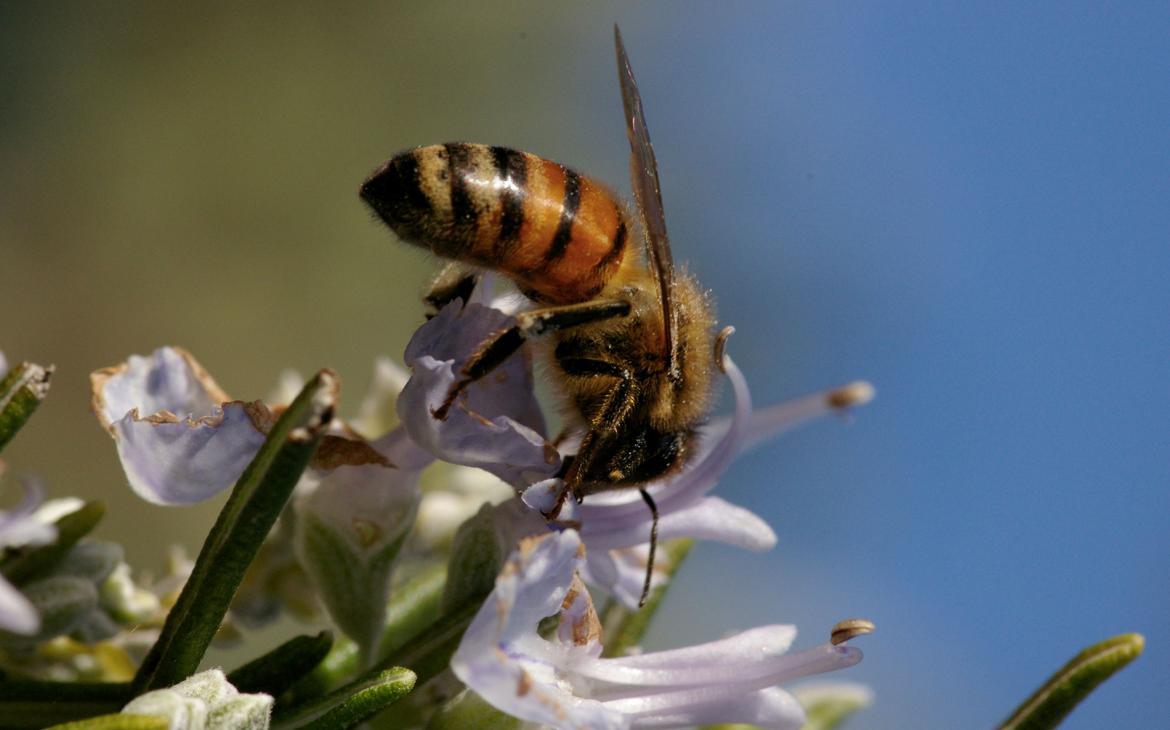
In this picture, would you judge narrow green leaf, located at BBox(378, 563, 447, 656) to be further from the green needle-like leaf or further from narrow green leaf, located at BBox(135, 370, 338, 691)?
the green needle-like leaf

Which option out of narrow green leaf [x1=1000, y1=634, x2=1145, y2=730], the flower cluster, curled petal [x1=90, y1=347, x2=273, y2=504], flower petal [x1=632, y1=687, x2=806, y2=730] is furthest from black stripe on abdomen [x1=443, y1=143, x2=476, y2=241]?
narrow green leaf [x1=1000, y1=634, x2=1145, y2=730]

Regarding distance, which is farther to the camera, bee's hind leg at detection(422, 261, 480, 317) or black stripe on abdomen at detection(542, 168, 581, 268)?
bee's hind leg at detection(422, 261, 480, 317)

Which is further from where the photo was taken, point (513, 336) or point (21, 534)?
point (513, 336)

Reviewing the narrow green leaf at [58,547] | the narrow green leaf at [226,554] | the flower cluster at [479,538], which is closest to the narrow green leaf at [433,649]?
the flower cluster at [479,538]

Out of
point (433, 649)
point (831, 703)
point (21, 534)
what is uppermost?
point (831, 703)

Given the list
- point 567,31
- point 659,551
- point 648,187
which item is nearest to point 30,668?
point 659,551

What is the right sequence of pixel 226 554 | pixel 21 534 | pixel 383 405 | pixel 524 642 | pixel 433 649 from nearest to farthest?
pixel 21 534 < pixel 226 554 < pixel 524 642 < pixel 433 649 < pixel 383 405

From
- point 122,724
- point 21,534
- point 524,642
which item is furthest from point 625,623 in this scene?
point 21,534

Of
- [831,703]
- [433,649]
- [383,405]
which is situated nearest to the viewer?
[433,649]

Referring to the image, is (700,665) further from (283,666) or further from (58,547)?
(58,547)
